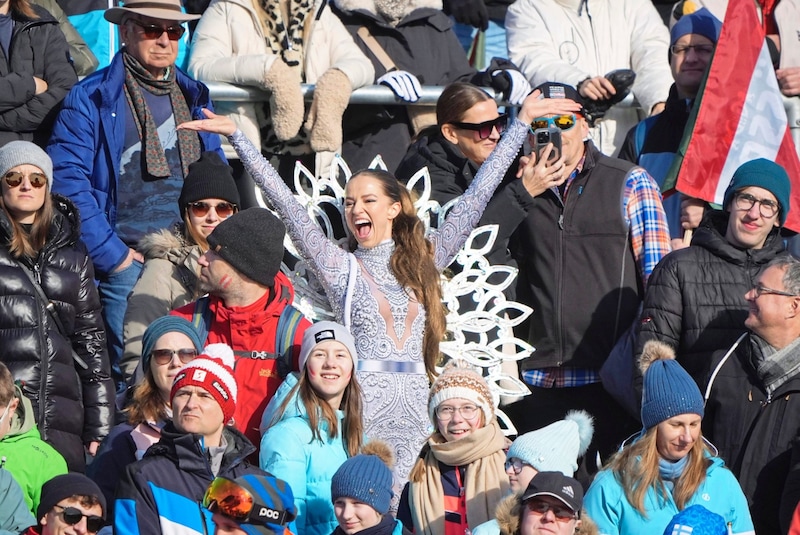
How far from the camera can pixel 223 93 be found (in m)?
8.74

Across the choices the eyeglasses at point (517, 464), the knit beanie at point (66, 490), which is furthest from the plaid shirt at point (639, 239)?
the knit beanie at point (66, 490)

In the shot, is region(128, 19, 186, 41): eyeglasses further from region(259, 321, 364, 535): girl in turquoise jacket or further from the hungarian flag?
the hungarian flag

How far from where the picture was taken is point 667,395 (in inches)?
263

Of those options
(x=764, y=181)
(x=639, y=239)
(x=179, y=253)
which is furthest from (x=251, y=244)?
(x=764, y=181)

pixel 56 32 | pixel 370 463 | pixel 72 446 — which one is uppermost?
pixel 56 32

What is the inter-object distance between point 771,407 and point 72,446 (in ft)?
9.71

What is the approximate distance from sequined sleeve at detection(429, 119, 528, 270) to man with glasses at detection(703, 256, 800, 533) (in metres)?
1.27

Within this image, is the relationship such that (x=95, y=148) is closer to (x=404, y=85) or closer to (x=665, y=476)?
(x=404, y=85)

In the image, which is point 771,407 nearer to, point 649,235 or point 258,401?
point 649,235

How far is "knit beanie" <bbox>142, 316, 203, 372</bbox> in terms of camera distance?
259 inches

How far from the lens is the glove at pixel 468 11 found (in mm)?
10641

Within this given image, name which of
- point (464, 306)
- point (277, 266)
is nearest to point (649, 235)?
point (464, 306)

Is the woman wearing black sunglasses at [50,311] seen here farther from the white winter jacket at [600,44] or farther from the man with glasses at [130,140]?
the white winter jacket at [600,44]

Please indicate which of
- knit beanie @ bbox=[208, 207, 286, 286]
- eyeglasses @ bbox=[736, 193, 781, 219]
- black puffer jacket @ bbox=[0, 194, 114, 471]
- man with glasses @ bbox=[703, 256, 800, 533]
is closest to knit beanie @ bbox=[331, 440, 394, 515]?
knit beanie @ bbox=[208, 207, 286, 286]
